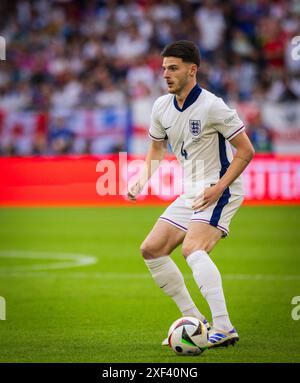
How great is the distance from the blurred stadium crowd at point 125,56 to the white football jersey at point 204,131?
48.3 ft

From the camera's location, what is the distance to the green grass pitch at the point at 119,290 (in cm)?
739

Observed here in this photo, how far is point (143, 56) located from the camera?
25.4m

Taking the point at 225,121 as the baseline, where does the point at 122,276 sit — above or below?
below

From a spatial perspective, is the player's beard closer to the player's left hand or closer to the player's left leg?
the player's left hand

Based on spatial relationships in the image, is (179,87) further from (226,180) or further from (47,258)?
(47,258)

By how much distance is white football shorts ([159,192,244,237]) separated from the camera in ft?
24.4

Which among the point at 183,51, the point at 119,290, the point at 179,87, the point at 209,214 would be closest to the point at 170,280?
the point at 209,214

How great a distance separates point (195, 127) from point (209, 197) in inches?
24.5

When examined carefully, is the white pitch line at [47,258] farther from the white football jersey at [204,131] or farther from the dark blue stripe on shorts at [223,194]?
the dark blue stripe on shorts at [223,194]

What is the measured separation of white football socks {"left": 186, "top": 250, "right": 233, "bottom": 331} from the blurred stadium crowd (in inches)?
598

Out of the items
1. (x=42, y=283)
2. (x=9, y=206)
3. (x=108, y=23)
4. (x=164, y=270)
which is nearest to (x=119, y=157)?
(x=9, y=206)

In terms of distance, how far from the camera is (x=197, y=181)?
7637mm

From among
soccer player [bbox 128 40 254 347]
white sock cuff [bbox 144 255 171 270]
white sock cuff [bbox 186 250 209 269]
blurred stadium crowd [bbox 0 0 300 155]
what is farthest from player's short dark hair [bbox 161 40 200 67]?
blurred stadium crowd [bbox 0 0 300 155]

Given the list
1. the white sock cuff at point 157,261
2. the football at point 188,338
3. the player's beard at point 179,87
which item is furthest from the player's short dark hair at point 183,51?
the football at point 188,338
